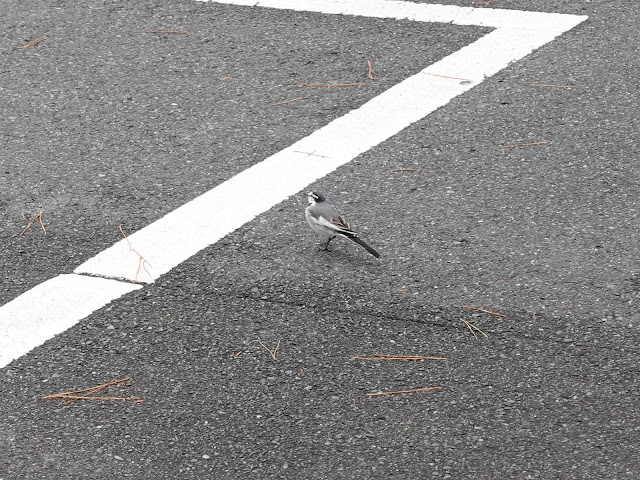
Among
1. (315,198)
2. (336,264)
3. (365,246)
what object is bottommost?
(336,264)

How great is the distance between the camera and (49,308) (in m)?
4.40

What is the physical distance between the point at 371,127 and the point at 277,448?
9.38ft

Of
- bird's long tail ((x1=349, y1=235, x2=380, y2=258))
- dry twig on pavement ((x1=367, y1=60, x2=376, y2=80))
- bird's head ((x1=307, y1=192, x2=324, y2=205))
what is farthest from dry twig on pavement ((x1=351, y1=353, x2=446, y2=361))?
dry twig on pavement ((x1=367, y1=60, x2=376, y2=80))

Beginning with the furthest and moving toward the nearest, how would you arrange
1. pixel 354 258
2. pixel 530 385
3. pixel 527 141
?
pixel 527 141 → pixel 354 258 → pixel 530 385

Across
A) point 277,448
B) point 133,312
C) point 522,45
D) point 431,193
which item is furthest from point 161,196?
point 522,45

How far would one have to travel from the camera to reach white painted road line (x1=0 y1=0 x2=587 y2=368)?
4539 millimetres

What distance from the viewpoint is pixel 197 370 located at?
3947mm

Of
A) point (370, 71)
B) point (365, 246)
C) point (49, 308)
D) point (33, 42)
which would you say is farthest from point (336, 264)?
point (33, 42)

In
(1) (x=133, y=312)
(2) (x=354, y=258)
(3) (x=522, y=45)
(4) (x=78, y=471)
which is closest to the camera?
(4) (x=78, y=471)

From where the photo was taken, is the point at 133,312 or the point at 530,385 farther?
the point at 133,312

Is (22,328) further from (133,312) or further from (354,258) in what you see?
(354,258)

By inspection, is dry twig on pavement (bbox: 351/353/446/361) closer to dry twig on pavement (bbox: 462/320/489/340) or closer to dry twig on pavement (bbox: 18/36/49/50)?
dry twig on pavement (bbox: 462/320/489/340)

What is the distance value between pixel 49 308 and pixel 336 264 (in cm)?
139

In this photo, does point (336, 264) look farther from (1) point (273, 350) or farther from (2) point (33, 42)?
(2) point (33, 42)
